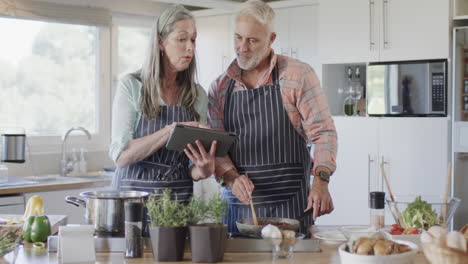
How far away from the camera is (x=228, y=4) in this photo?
575 centimetres

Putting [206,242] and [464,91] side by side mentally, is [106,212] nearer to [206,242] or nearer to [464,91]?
[206,242]

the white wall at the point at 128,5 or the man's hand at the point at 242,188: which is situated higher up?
the white wall at the point at 128,5

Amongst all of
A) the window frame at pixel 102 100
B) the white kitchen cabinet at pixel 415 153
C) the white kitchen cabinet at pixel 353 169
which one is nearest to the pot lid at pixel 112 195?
the white kitchen cabinet at pixel 415 153

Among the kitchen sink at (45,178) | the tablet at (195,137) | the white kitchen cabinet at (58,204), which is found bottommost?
the white kitchen cabinet at (58,204)

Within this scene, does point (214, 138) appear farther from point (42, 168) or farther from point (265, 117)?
point (42, 168)

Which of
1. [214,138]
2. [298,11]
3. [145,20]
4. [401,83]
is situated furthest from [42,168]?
[214,138]

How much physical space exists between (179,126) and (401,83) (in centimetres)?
289

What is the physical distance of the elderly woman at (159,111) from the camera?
2.73 m

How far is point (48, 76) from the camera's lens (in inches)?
220

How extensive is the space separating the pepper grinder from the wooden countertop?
2436 millimetres

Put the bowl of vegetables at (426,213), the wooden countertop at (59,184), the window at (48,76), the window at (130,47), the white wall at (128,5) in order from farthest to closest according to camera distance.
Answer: the window at (130,47) → the white wall at (128,5) → the window at (48,76) → the wooden countertop at (59,184) → the bowl of vegetables at (426,213)

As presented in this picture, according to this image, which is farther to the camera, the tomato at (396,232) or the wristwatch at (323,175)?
the wristwatch at (323,175)

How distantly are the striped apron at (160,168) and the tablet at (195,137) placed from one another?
248 mm

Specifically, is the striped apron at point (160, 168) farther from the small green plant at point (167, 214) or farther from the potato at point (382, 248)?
the potato at point (382, 248)
